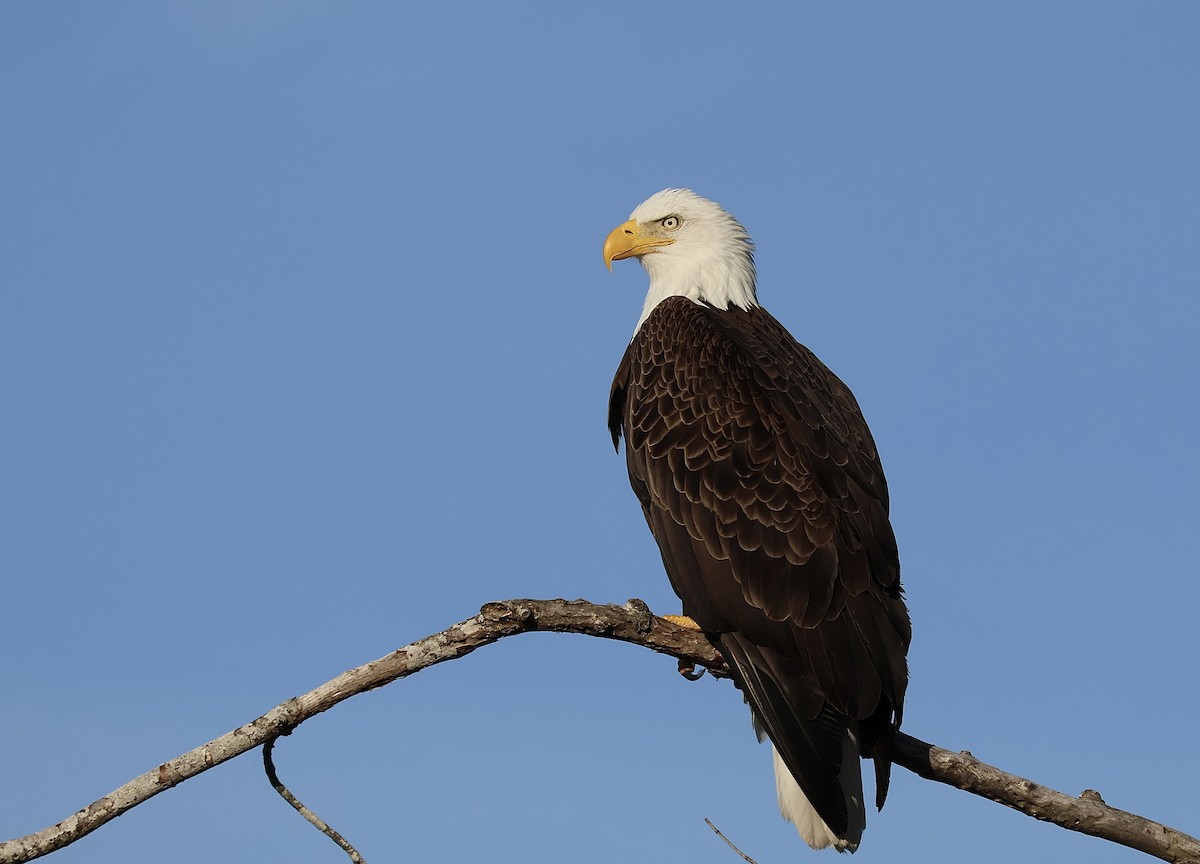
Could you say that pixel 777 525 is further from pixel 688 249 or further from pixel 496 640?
pixel 688 249

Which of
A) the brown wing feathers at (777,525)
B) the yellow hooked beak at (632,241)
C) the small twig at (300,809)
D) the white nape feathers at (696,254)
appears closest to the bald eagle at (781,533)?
the brown wing feathers at (777,525)

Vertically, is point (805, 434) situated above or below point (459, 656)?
above

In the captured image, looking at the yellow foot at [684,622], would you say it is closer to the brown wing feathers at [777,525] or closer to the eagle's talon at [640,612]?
the brown wing feathers at [777,525]

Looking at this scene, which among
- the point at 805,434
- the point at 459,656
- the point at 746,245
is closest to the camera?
the point at 459,656

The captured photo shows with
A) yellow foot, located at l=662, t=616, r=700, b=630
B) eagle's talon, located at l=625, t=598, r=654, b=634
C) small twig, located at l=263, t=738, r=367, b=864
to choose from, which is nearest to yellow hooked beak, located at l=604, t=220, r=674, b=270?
yellow foot, located at l=662, t=616, r=700, b=630

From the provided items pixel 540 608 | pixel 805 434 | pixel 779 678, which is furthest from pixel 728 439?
pixel 540 608

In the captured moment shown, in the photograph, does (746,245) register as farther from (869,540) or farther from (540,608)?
(540,608)
